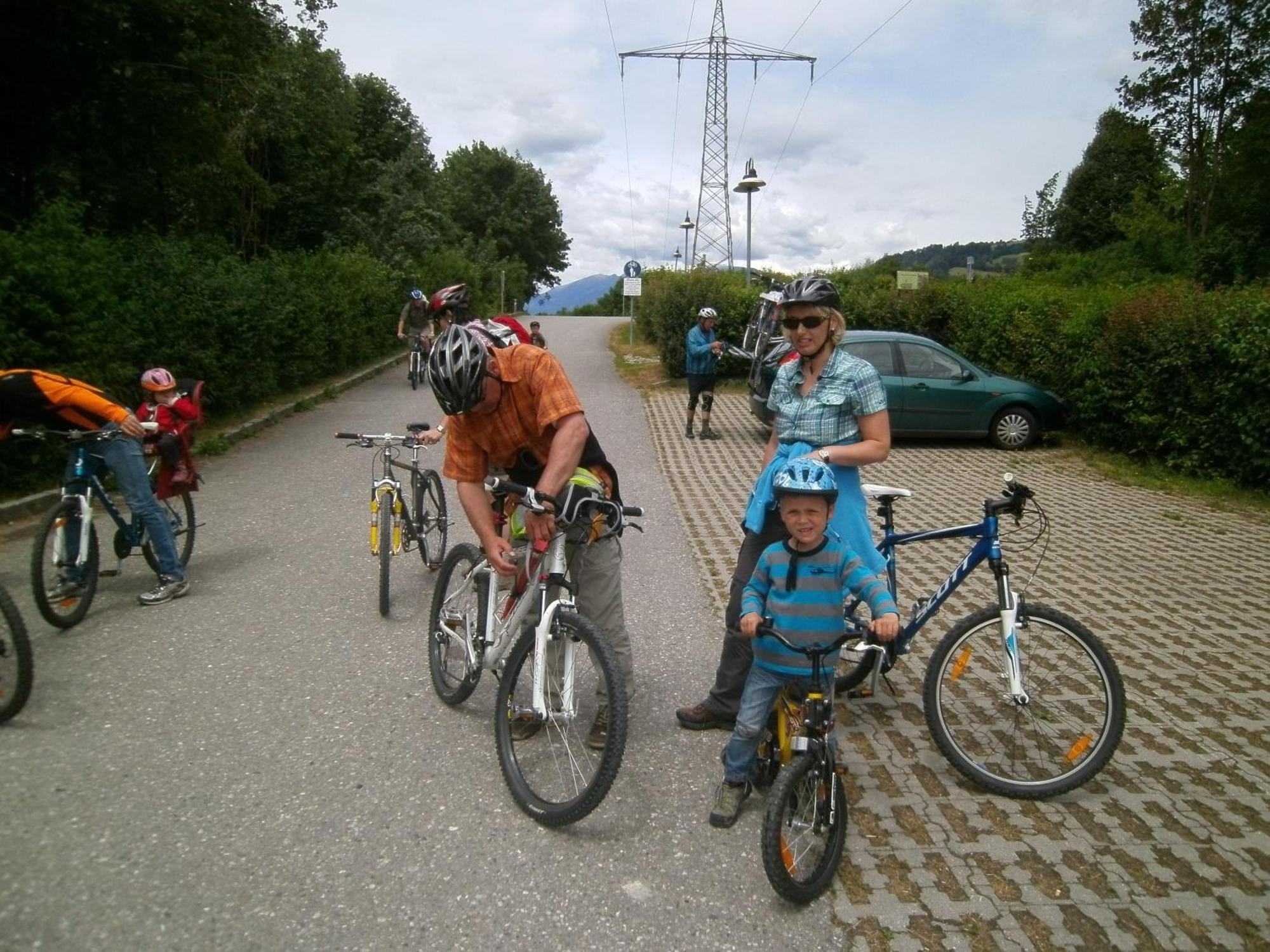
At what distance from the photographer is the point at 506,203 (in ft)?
256

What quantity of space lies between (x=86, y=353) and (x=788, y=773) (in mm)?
8416

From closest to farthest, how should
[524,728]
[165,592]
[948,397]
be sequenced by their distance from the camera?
1. [524,728]
2. [165,592]
3. [948,397]

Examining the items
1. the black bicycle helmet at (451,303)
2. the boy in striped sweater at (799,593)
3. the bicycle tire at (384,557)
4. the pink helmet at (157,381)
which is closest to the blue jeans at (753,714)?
the boy in striped sweater at (799,593)

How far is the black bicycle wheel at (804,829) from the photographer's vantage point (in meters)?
2.85

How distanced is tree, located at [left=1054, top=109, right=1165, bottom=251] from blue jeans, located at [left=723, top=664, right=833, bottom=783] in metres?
52.5

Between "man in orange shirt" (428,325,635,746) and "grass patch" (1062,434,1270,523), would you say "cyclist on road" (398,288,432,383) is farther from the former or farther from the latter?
"man in orange shirt" (428,325,635,746)

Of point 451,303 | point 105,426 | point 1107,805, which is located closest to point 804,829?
point 1107,805

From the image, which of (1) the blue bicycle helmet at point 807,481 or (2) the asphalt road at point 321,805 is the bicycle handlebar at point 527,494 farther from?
(2) the asphalt road at point 321,805

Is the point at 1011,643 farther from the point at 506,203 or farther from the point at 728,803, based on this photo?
the point at 506,203

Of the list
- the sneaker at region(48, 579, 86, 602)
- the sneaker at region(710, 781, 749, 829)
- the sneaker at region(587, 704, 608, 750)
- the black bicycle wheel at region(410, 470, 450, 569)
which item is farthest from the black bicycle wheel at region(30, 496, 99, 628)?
the sneaker at region(710, 781, 749, 829)

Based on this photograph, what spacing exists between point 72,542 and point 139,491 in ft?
1.78

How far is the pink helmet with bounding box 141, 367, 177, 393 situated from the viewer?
19.6 ft

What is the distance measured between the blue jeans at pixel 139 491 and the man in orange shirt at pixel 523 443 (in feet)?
9.39

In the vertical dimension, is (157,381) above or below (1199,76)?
below
